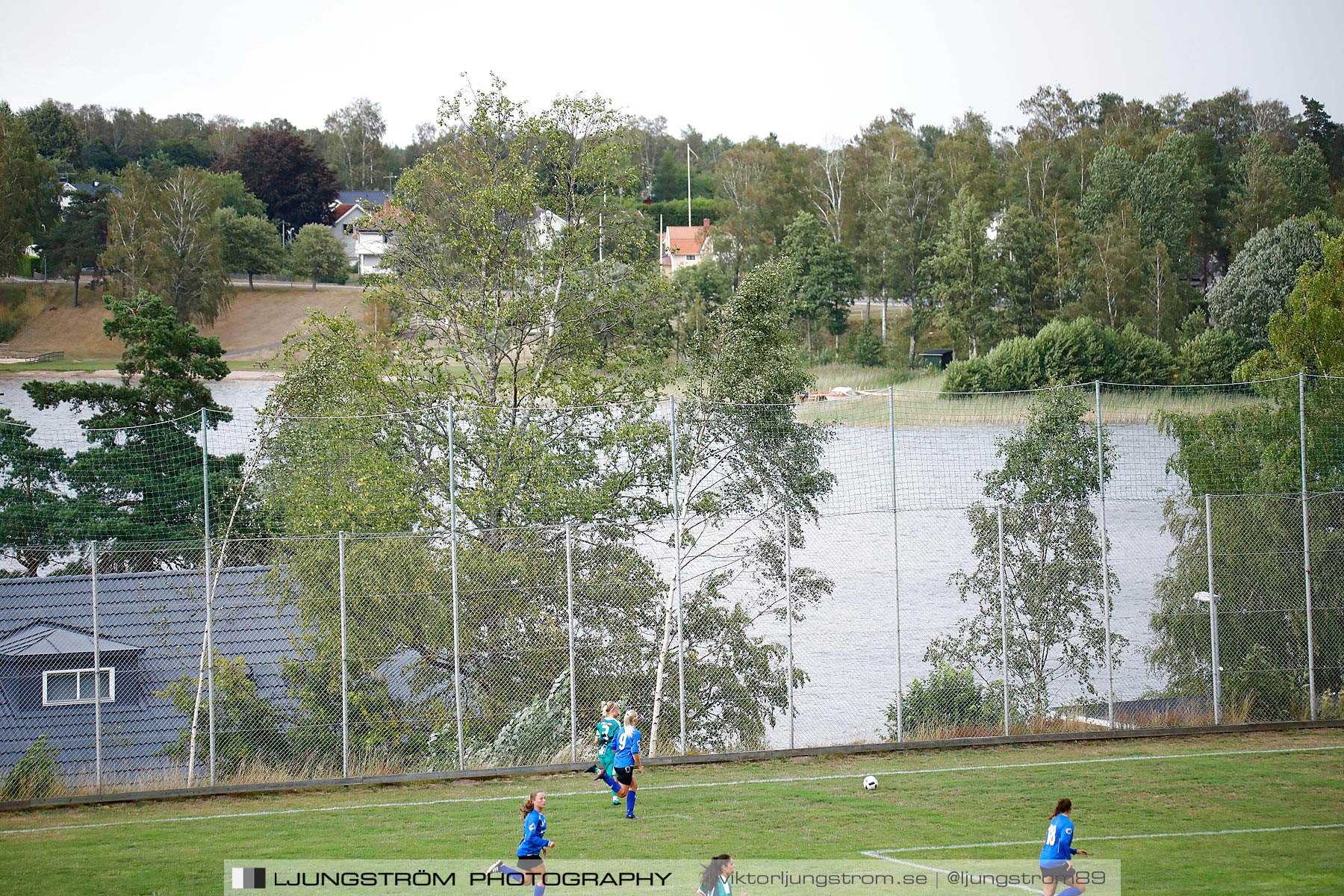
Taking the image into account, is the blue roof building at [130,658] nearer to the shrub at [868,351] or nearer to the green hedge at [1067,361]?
the green hedge at [1067,361]

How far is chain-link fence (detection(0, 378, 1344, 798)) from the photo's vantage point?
1545 cm

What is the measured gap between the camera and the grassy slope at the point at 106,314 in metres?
76.7

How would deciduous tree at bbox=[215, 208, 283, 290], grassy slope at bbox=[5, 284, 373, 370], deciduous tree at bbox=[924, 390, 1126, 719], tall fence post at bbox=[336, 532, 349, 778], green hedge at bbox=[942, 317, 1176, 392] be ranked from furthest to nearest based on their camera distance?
deciduous tree at bbox=[215, 208, 283, 290] → grassy slope at bbox=[5, 284, 373, 370] → green hedge at bbox=[942, 317, 1176, 392] → deciduous tree at bbox=[924, 390, 1126, 719] → tall fence post at bbox=[336, 532, 349, 778]

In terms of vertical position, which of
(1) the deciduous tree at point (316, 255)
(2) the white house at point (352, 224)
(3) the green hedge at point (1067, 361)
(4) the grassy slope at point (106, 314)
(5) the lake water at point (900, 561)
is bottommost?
(5) the lake water at point (900, 561)

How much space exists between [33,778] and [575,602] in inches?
273

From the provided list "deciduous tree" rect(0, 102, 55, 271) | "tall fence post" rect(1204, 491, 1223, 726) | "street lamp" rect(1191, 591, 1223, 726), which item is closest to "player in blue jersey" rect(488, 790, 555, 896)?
"tall fence post" rect(1204, 491, 1223, 726)

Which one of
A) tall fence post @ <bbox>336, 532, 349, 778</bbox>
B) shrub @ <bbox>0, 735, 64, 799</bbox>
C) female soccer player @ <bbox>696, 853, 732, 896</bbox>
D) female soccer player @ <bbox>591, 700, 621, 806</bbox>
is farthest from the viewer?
tall fence post @ <bbox>336, 532, 349, 778</bbox>

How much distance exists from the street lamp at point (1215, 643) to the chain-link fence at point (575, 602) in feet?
0.28

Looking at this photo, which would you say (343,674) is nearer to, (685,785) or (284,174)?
(685,785)

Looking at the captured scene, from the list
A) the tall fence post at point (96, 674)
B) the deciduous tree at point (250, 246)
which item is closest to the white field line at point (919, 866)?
the tall fence post at point (96, 674)

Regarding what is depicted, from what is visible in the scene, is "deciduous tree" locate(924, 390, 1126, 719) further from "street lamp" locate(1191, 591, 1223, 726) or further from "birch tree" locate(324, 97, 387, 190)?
"birch tree" locate(324, 97, 387, 190)

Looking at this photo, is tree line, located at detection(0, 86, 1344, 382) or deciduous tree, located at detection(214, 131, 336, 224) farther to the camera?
deciduous tree, located at detection(214, 131, 336, 224)

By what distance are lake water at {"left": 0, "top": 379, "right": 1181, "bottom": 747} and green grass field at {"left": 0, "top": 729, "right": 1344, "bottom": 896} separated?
679 centimetres

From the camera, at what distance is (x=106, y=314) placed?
256ft
